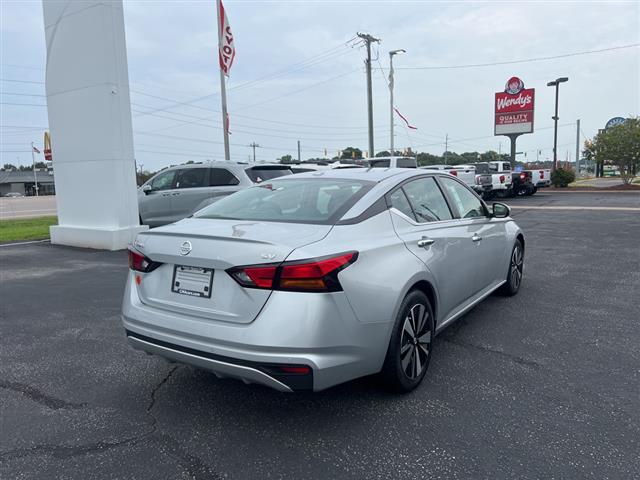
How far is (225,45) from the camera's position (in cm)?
1638

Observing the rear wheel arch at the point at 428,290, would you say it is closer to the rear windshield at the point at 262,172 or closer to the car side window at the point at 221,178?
the rear windshield at the point at 262,172

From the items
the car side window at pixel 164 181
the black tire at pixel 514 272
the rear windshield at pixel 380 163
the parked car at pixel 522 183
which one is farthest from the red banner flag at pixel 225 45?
the parked car at pixel 522 183

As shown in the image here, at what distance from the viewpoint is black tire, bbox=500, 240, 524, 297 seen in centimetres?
566

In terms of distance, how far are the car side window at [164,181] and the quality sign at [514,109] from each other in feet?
91.2

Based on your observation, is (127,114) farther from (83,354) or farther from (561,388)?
(561,388)

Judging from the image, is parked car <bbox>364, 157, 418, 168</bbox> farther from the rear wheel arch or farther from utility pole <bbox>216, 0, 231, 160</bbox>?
the rear wheel arch

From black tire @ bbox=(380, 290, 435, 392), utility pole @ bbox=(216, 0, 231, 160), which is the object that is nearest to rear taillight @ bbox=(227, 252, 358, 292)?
black tire @ bbox=(380, 290, 435, 392)

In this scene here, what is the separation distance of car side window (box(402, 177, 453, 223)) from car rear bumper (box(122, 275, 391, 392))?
127 centimetres

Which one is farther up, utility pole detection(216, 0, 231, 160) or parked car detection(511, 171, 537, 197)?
utility pole detection(216, 0, 231, 160)

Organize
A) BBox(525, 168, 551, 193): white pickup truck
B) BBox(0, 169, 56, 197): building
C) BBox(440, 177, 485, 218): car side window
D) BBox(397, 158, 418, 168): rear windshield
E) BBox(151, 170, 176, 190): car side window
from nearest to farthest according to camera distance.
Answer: BBox(440, 177, 485, 218): car side window, BBox(151, 170, 176, 190): car side window, BBox(397, 158, 418, 168): rear windshield, BBox(525, 168, 551, 193): white pickup truck, BBox(0, 169, 56, 197): building

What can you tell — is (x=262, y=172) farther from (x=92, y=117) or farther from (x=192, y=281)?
(x=192, y=281)

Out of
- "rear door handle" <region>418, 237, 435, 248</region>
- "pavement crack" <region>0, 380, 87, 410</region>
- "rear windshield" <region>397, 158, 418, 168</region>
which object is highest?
"rear windshield" <region>397, 158, 418, 168</region>

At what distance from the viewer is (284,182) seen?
4.18 meters

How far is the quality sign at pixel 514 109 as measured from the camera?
3241 centimetres
